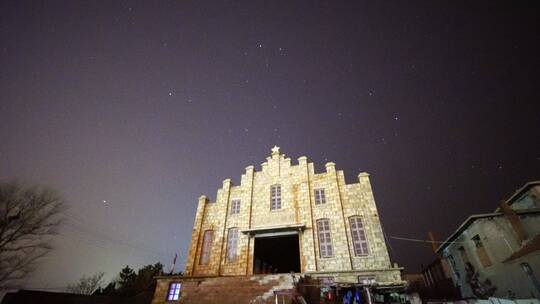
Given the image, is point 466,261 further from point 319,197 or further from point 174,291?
point 174,291

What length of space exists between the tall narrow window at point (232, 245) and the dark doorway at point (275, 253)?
1808 mm

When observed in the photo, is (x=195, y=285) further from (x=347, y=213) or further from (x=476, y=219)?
(x=476, y=219)

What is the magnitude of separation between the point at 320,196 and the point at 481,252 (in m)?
11.8

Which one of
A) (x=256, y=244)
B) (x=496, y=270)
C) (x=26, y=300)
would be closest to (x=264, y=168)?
(x=256, y=244)

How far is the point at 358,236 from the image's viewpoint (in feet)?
57.4

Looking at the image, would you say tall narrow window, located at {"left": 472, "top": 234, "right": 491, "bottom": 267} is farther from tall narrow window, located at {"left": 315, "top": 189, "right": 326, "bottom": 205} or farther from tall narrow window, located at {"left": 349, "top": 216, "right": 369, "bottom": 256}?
tall narrow window, located at {"left": 315, "top": 189, "right": 326, "bottom": 205}

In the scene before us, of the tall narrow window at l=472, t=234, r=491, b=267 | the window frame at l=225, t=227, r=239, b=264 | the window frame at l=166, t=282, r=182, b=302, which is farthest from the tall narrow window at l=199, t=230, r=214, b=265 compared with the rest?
the tall narrow window at l=472, t=234, r=491, b=267

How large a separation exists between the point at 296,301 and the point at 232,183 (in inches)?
505

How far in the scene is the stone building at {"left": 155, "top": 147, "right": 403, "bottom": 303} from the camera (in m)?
16.5

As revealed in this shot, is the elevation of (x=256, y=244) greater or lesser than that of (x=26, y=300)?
greater

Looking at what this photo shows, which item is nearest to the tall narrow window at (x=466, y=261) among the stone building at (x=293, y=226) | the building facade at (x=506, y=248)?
the building facade at (x=506, y=248)

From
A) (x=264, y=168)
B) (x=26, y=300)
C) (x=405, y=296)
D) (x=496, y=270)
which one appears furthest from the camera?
(x=264, y=168)

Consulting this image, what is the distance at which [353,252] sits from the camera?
55.2ft

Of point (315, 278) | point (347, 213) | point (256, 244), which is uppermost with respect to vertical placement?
point (347, 213)
